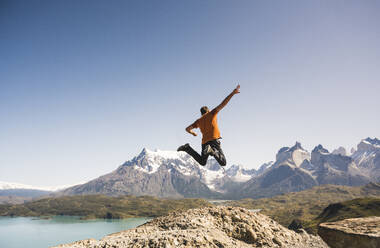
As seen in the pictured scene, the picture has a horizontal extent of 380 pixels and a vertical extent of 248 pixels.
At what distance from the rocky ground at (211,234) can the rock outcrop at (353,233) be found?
56.0 inches

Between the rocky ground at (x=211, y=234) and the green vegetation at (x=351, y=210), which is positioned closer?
the rocky ground at (x=211, y=234)

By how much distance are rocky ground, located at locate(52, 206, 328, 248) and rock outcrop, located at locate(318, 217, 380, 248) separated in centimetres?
142

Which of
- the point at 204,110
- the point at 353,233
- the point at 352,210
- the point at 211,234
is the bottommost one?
the point at 352,210

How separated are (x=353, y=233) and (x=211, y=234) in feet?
19.5

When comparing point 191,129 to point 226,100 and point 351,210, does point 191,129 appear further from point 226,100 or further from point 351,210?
point 351,210

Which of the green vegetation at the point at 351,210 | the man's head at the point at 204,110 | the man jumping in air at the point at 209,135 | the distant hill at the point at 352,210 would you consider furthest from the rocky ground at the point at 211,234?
the distant hill at the point at 352,210

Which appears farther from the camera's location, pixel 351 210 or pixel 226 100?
pixel 351 210

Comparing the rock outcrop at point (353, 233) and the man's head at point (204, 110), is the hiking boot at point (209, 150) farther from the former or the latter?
the rock outcrop at point (353, 233)

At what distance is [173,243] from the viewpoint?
8023 millimetres

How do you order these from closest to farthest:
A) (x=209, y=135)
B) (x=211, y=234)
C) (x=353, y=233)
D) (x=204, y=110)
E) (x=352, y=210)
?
(x=211, y=234), (x=353, y=233), (x=209, y=135), (x=204, y=110), (x=352, y=210)

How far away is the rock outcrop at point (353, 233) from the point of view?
9.52 m

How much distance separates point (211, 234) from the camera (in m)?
9.35

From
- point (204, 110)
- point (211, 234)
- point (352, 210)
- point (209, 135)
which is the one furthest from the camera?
point (352, 210)

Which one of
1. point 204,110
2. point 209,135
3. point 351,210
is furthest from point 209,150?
point 351,210
